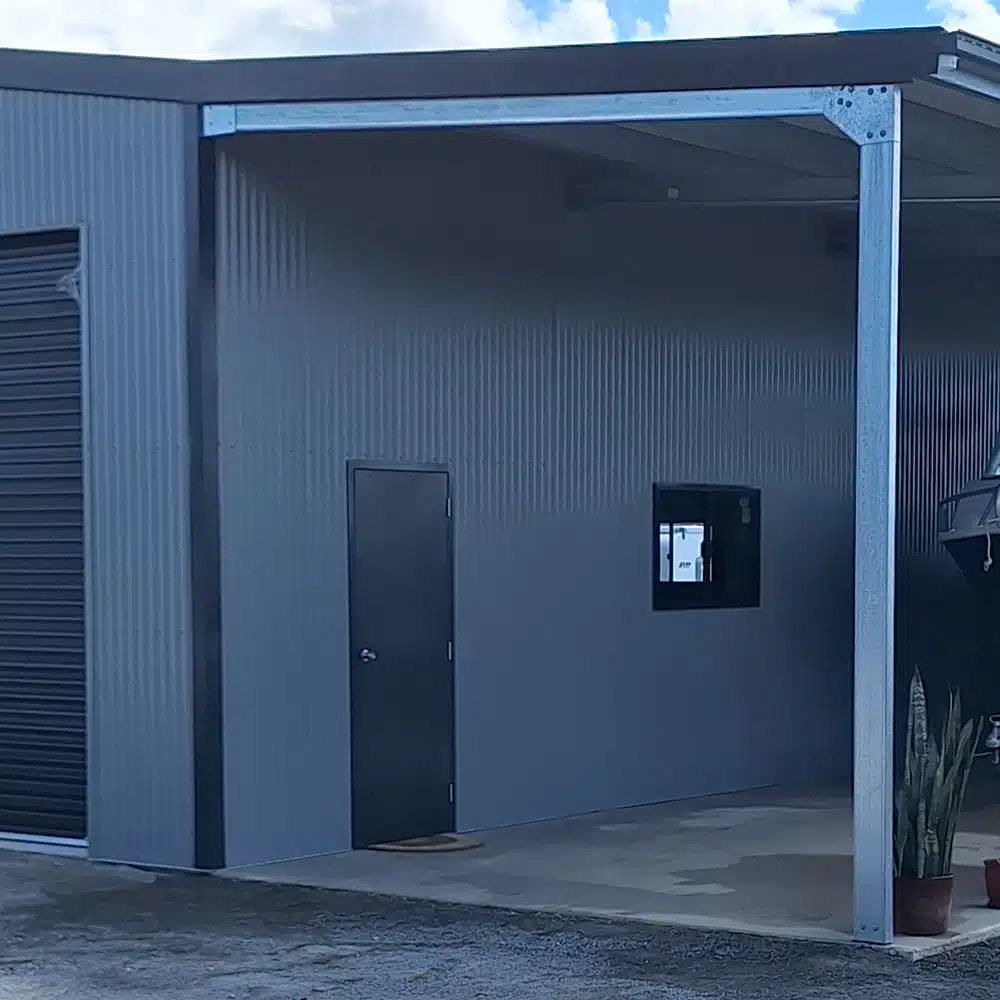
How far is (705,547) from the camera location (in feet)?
48.0

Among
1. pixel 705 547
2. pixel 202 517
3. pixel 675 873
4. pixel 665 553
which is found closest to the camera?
pixel 202 517

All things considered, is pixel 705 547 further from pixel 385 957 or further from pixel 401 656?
pixel 385 957

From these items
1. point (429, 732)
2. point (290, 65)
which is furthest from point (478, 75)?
point (429, 732)

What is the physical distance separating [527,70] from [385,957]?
13.4ft

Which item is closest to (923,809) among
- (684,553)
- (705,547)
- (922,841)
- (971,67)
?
(922,841)

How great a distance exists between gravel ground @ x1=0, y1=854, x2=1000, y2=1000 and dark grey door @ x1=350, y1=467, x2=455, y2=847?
66.5 inches

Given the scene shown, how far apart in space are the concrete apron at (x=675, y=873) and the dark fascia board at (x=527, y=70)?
12.5 ft

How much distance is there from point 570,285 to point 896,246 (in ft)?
15.1

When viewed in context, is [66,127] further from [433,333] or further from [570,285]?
[570,285]

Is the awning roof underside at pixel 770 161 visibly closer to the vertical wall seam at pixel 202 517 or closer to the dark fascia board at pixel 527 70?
the dark fascia board at pixel 527 70

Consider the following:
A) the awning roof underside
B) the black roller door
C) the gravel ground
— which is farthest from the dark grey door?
the awning roof underside

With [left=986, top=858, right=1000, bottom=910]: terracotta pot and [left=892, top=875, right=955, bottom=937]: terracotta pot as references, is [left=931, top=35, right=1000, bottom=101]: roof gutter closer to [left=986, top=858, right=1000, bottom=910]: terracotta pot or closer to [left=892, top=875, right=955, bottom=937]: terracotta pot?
[left=892, top=875, right=955, bottom=937]: terracotta pot

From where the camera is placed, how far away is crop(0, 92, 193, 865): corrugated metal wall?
1071cm

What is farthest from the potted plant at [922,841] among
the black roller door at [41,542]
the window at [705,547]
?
the window at [705,547]
